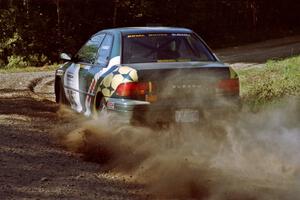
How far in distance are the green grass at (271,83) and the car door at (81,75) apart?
3135 millimetres

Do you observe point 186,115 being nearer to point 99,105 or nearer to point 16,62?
point 99,105

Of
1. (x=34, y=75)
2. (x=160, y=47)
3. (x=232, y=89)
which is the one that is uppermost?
(x=160, y=47)

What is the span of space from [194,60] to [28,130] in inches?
108

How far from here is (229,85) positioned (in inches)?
271

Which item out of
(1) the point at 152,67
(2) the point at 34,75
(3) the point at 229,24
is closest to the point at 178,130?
(1) the point at 152,67

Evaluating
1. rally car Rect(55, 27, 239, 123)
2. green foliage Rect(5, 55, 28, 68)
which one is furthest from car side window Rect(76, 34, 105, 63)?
green foliage Rect(5, 55, 28, 68)

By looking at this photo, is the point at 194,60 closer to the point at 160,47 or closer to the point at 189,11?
the point at 160,47

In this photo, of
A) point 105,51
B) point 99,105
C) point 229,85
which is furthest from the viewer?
point 105,51

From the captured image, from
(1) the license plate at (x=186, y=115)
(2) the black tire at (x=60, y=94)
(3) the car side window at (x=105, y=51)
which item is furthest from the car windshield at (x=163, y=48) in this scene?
(2) the black tire at (x=60, y=94)

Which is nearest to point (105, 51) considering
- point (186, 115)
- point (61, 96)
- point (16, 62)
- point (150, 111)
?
point (150, 111)

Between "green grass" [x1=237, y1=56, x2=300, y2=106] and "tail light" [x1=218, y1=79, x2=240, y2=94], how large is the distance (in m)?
2.84

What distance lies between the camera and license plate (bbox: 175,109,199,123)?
665 cm

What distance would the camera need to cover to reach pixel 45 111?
996cm

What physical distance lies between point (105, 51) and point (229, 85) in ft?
6.71
